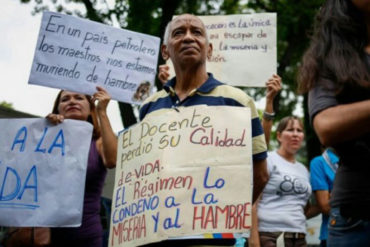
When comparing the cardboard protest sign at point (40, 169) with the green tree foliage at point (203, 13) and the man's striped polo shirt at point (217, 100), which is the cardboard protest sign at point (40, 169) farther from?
the green tree foliage at point (203, 13)

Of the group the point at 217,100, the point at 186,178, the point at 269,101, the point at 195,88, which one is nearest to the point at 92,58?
the point at 269,101

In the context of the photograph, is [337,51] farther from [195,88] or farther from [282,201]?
[282,201]

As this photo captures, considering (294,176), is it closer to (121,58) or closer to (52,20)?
(121,58)

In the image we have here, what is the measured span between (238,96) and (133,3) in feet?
24.7

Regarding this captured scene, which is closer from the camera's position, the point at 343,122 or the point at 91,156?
the point at 343,122

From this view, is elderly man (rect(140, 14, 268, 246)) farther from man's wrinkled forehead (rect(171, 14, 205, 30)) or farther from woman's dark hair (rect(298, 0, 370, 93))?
woman's dark hair (rect(298, 0, 370, 93))

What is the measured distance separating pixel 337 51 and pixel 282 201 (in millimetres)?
2619

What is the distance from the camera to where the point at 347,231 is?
5.48ft

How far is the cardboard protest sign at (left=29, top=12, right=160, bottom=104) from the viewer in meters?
3.65

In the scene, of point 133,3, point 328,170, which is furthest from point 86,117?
point 133,3

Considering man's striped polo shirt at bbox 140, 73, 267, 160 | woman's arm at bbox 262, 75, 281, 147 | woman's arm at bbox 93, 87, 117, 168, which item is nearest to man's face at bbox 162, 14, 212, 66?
man's striped polo shirt at bbox 140, 73, 267, 160

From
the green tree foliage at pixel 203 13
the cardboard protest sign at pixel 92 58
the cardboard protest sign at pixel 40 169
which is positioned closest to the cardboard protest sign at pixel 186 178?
the cardboard protest sign at pixel 40 169

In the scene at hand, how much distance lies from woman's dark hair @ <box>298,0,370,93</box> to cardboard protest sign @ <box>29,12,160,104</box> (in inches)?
79.4

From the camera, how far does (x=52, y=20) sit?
12.3ft
